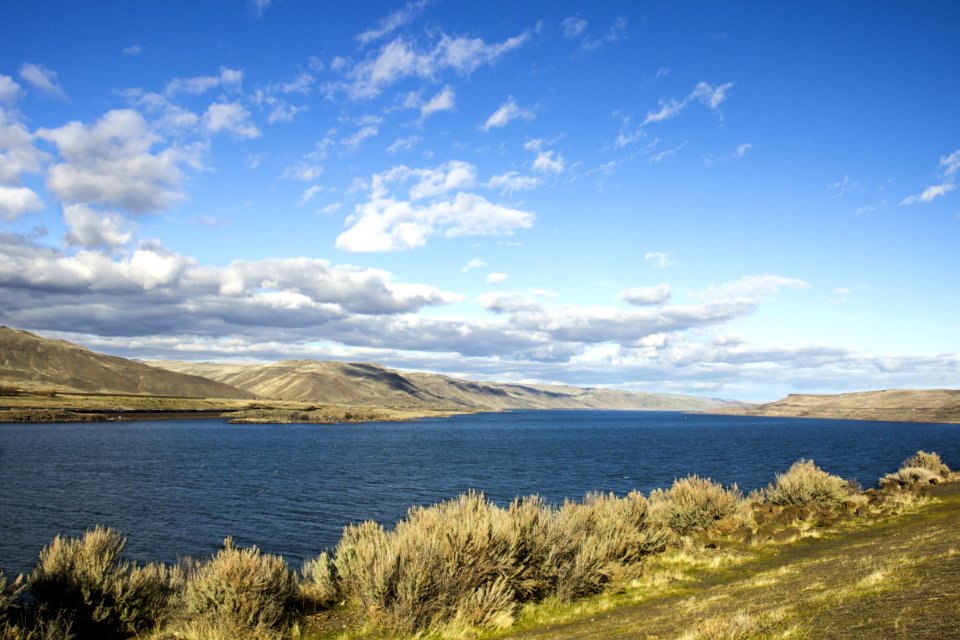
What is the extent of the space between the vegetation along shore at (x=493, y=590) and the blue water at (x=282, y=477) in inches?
431

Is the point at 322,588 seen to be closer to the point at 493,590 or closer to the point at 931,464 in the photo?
the point at 493,590

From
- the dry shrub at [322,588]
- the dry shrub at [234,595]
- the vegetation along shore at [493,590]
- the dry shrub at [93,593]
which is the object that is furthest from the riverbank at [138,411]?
the dry shrub at [234,595]

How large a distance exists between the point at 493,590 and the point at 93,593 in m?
8.57

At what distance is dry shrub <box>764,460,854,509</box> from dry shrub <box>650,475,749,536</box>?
4.49 m

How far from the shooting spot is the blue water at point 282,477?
27891 millimetres

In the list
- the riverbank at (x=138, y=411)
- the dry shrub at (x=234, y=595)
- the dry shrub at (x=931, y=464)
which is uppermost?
the dry shrub at (x=234, y=595)

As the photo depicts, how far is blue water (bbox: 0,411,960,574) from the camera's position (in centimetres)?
2789

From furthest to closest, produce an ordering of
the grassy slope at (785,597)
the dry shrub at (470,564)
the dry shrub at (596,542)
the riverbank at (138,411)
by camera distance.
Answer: the riverbank at (138,411)
the dry shrub at (596,542)
the dry shrub at (470,564)
the grassy slope at (785,597)

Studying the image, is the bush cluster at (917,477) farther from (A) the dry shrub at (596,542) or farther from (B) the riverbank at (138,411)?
(B) the riverbank at (138,411)

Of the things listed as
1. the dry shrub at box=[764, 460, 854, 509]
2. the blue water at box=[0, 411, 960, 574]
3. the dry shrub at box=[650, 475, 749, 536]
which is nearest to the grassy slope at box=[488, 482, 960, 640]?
the dry shrub at box=[650, 475, 749, 536]

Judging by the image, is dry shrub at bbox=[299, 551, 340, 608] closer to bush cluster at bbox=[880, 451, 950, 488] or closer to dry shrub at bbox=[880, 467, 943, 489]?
bush cluster at bbox=[880, 451, 950, 488]

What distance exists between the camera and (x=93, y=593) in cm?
1243

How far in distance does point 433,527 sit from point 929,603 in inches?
357

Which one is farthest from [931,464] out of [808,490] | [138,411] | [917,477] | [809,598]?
[138,411]
